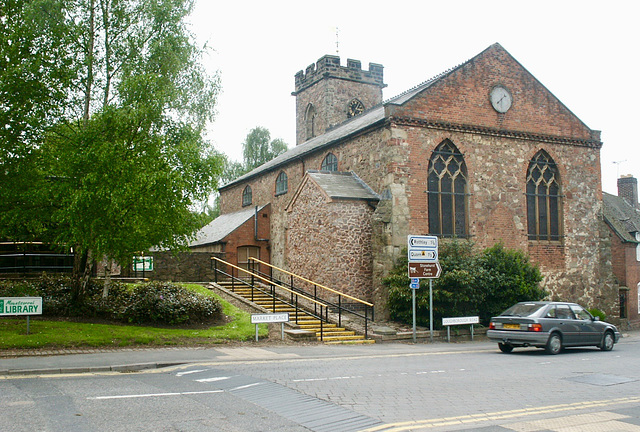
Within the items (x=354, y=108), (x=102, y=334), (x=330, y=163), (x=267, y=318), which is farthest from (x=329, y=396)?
(x=354, y=108)

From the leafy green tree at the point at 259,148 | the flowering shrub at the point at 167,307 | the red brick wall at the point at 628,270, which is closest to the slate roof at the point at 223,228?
the flowering shrub at the point at 167,307

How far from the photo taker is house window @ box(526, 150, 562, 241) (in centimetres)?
2758

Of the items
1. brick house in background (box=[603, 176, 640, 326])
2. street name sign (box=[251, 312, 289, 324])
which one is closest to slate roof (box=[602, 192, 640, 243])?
brick house in background (box=[603, 176, 640, 326])

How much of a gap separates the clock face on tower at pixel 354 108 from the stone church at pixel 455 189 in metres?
12.0

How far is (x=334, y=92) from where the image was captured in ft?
140

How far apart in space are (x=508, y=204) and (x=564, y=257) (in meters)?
4.18

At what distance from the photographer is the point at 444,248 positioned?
77.9ft

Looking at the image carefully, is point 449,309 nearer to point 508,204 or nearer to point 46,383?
point 508,204

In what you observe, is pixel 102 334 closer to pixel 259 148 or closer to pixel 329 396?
pixel 329 396

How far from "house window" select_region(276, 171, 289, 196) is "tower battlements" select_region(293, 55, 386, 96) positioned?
1199 cm

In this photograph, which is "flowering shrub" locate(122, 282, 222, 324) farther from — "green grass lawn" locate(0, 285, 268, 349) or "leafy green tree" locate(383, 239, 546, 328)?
"leafy green tree" locate(383, 239, 546, 328)

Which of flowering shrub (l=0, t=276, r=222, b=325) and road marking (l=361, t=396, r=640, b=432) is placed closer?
road marking (l=361, t=396, r=640, b=432)

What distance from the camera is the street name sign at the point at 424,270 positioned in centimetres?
1981

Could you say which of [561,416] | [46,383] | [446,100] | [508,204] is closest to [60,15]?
[46,383]
